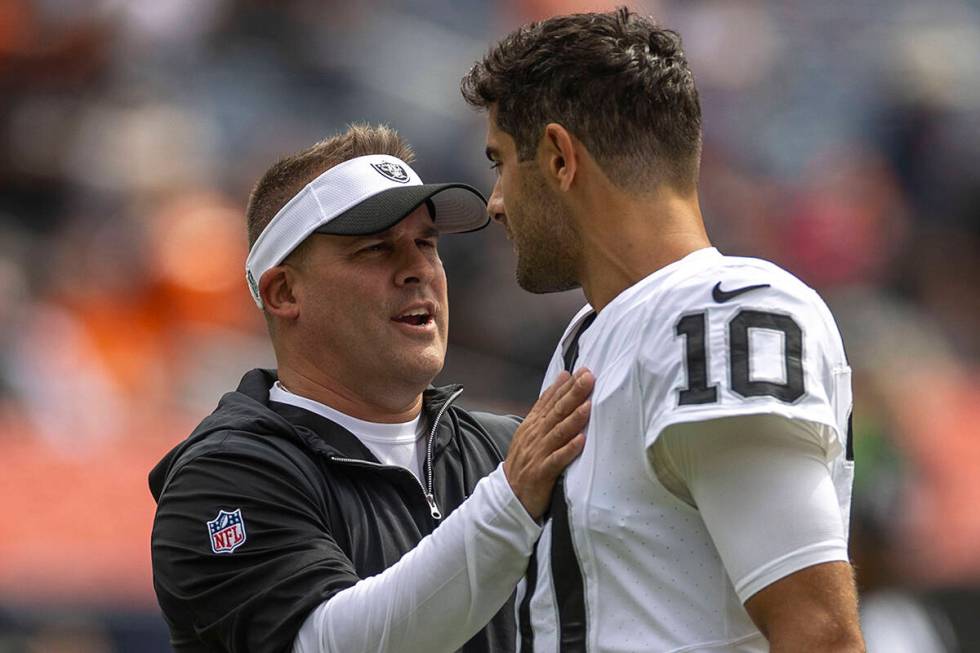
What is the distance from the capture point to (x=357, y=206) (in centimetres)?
317

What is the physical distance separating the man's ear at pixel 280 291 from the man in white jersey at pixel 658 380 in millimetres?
798

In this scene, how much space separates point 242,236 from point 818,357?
5.42 meters

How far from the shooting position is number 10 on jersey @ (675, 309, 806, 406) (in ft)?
6.80

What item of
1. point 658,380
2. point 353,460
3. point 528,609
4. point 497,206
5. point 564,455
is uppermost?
point 497,206

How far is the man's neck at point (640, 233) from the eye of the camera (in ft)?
7.84

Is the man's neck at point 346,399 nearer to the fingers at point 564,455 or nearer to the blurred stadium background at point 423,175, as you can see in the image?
the fingers at point 564,455

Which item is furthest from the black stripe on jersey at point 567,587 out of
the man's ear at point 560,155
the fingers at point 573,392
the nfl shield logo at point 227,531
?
the nfl shield logo at point 227,531

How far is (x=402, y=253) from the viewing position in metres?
3.28

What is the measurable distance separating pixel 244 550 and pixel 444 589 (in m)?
0.47

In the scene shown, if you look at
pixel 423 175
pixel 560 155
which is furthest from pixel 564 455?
pixel 423 175

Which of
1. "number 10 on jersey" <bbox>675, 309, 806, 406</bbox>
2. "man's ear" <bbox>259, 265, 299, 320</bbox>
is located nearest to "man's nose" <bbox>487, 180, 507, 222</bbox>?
"number 10 on jersey" <bbox>675, 309, 806, 406</bbox>

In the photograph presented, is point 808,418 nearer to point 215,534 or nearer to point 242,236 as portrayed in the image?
point 215,534

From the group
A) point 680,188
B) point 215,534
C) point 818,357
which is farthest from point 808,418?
point 215,534

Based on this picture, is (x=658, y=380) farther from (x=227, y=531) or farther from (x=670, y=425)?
(x=227, y=531)
